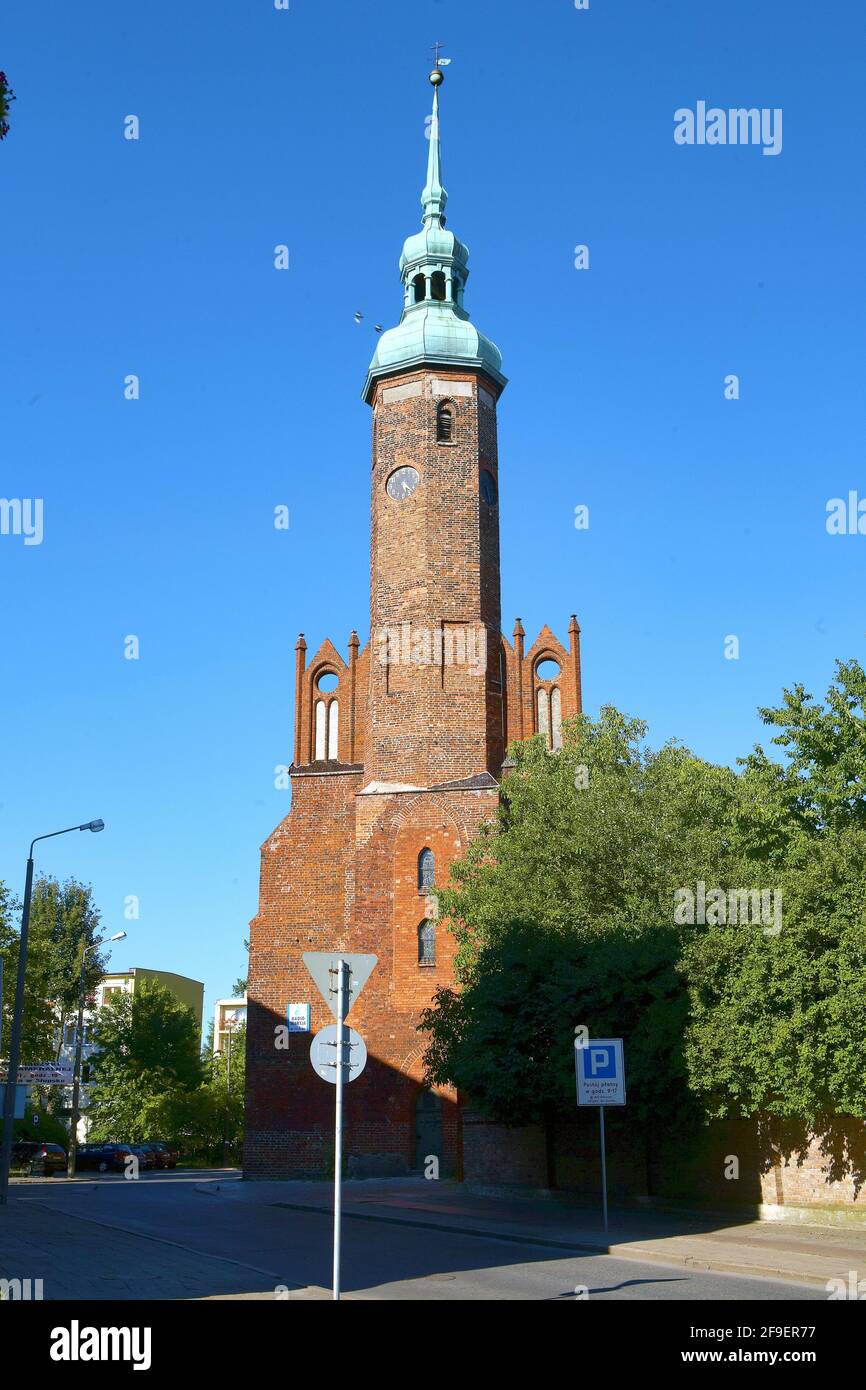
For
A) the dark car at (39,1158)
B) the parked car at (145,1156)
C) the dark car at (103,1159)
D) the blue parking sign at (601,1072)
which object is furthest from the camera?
the parked car at (145,1156)

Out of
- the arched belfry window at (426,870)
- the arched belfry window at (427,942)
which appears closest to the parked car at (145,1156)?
the arched belfry window at (427,942)

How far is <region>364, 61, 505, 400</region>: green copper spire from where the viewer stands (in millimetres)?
40219

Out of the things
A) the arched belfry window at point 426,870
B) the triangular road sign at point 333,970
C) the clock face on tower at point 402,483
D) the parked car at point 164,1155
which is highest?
the clock face on tower at point 402,483

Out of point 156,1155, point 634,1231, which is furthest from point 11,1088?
point 156,1155

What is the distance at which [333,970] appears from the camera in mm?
11664

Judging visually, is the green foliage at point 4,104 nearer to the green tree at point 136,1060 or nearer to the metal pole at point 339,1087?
the metal pole at point 339,1087

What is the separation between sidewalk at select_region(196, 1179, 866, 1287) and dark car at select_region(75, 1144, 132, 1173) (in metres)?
22.9

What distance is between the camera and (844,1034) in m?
18.8

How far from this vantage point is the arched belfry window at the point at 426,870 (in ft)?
116

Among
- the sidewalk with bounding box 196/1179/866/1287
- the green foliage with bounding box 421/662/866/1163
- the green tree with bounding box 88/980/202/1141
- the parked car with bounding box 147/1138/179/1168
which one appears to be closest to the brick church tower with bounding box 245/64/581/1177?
the green foliage with bounding box 421/662/866/1163

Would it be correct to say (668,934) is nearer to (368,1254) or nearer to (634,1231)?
(634,1231)

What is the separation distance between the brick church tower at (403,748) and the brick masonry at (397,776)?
52mm
